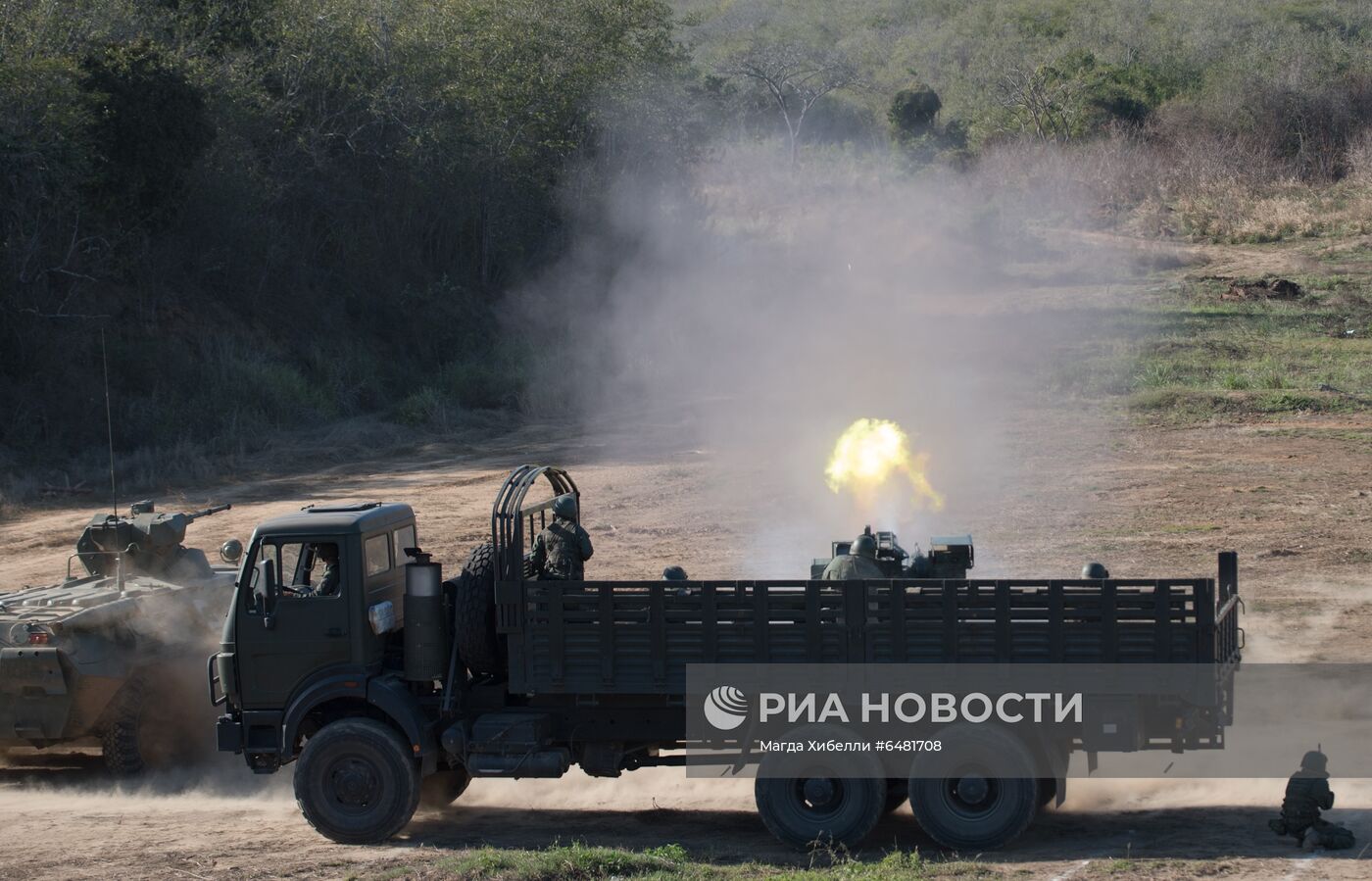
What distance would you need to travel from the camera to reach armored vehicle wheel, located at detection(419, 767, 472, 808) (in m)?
10.8

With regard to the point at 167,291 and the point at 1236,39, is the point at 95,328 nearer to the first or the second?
the point at 167,291

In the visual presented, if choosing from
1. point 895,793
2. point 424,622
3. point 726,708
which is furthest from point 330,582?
point 895,793

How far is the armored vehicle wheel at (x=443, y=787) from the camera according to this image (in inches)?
425

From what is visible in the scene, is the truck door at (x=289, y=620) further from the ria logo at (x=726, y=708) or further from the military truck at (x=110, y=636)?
the ria logo at (x=726, y=708)

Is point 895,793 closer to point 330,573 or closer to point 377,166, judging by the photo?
point 330,573

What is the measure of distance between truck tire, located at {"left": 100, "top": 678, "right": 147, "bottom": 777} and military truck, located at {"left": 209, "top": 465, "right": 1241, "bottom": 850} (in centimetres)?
226

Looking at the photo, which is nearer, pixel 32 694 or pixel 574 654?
pixel 574 654

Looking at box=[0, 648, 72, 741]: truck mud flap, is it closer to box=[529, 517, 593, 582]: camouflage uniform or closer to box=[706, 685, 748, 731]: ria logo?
box=[529, 517, 593, 582]: camouflage uniform

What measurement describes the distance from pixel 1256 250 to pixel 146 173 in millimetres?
28686

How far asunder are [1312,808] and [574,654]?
4.50m

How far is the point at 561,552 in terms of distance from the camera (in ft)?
33.4

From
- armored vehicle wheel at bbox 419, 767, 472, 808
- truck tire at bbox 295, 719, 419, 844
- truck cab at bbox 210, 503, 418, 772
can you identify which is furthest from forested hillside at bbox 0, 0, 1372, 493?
truck tire at bbox 295, 719, 419, 844

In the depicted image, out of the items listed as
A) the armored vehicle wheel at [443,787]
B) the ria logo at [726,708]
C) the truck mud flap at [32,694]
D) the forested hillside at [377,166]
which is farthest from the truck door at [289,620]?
the forested hillside at [377,166]

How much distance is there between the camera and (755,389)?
32.1 metres
